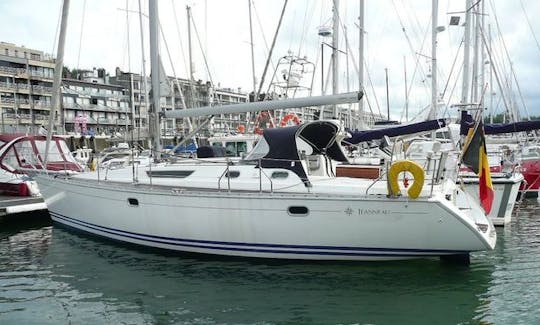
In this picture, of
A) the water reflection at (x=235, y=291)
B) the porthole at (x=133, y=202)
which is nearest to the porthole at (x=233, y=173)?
the water reflection at (x=235, y=291)

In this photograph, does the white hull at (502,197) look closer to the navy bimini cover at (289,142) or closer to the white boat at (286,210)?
the white boat at (286,210)

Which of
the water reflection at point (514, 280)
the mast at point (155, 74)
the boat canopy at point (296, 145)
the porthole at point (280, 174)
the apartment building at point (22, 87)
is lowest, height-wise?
the water reflection at point (514, 280)

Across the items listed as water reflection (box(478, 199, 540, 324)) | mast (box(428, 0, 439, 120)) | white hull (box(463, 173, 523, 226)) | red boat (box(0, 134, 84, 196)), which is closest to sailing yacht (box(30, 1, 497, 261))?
water reflection (box(478, 199, 540, 324))

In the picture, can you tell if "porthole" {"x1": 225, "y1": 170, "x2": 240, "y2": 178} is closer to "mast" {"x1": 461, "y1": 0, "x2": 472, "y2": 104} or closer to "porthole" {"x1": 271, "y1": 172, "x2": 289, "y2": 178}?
"porthole" {"x1": 271, "y1": 172, "x2": 289, "y2": 178}

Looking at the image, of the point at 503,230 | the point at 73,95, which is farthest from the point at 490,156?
the point at 73,95

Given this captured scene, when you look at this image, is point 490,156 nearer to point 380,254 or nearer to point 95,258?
point 380,254

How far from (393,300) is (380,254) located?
44.7 inches

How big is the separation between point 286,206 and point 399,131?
5.40 metres

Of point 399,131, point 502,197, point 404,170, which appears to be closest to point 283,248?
point 404,170

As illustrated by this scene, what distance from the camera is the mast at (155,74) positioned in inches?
413

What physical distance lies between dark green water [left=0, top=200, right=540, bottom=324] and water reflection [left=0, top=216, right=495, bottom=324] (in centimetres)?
2

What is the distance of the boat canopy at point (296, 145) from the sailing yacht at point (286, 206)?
2cm

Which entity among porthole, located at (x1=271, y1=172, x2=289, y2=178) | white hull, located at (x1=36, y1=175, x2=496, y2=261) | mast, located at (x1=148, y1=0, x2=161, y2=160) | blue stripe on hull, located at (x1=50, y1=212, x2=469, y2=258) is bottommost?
blue stripe on hull, located at (x1=50, y1=212, x2=469, y2=258)

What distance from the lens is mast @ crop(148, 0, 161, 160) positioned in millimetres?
10492
